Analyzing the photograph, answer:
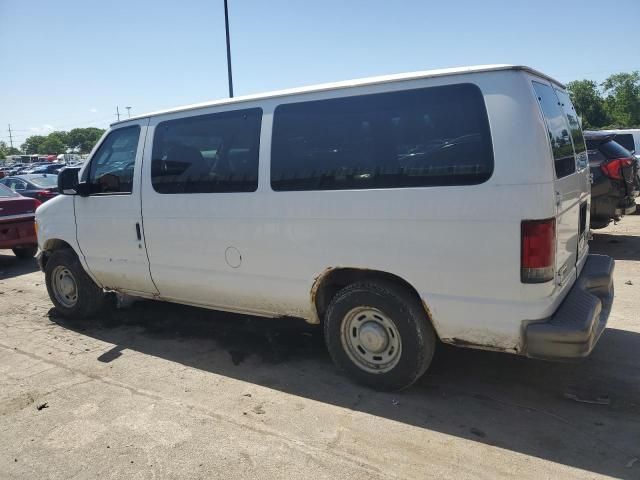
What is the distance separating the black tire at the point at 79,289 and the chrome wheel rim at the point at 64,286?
4 cm

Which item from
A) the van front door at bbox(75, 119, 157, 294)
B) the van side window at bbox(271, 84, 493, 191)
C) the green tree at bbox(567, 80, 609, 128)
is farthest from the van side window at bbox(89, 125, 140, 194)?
the green tree at bbox(567, 80, 609, 128)

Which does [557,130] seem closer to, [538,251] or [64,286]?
[538,251]

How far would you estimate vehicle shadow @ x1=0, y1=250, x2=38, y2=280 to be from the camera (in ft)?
29.9

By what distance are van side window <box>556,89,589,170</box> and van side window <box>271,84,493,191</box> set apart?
4.07 feet

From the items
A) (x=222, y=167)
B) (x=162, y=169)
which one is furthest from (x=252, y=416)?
(x=162, y=169)

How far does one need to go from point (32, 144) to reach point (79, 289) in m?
172

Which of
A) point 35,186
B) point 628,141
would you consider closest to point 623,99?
point 628,141

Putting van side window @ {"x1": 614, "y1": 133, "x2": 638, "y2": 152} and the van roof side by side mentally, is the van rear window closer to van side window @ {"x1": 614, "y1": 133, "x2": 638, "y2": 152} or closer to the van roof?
the van roof

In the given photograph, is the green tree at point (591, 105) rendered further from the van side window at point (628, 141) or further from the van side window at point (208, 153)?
the van side window at point (208, 153)

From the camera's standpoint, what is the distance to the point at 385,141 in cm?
353

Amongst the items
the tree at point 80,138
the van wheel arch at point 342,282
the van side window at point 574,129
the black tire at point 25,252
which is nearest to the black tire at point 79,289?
the van wheel arch at point 342,282

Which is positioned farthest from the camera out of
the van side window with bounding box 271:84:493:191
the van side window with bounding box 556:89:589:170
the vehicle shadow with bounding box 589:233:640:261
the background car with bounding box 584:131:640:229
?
the background car with bounding box 584:131:640:229

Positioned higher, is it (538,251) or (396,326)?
(538,251)

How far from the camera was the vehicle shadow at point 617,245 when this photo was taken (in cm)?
805
